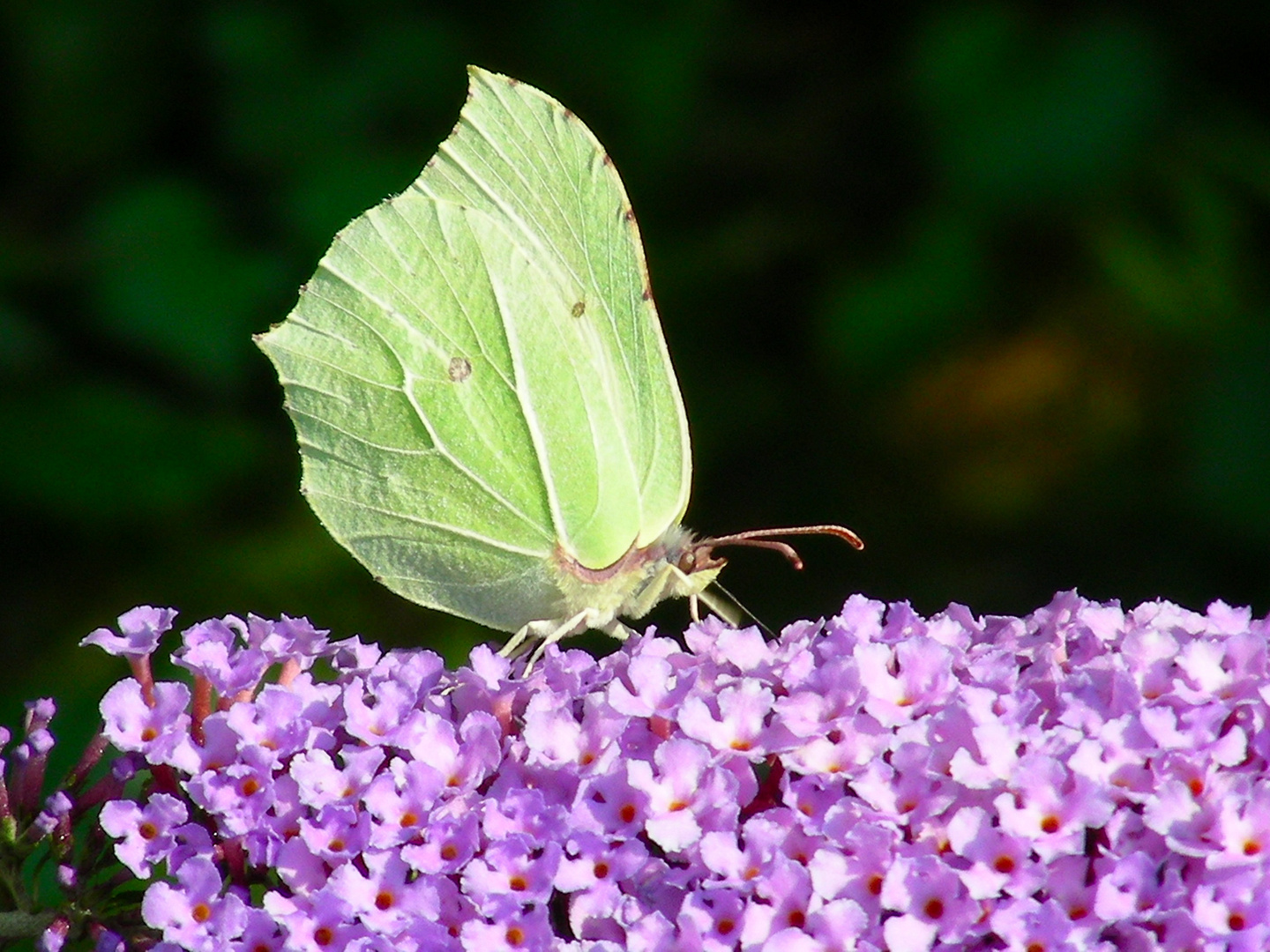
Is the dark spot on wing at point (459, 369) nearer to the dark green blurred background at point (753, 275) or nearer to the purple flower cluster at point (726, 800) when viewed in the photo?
the purple flower cluster at point (726, 800)

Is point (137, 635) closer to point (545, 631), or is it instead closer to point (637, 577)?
point (545, 631)

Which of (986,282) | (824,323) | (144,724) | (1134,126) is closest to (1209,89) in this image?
(1134,126)

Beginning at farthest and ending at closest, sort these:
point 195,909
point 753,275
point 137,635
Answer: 1. point 753,275
2. point 137,635
3. point 195,909

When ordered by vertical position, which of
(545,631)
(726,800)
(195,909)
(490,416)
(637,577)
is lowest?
(195,909)

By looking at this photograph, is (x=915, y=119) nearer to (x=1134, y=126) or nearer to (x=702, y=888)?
(x=1134, y=126)

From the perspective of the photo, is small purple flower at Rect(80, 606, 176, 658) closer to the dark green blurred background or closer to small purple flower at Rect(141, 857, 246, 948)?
small purple flower at Rect(141, 857, 246, 948)

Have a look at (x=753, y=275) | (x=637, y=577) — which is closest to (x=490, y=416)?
(x=637, y=577)

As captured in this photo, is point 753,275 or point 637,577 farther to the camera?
point 753,275
